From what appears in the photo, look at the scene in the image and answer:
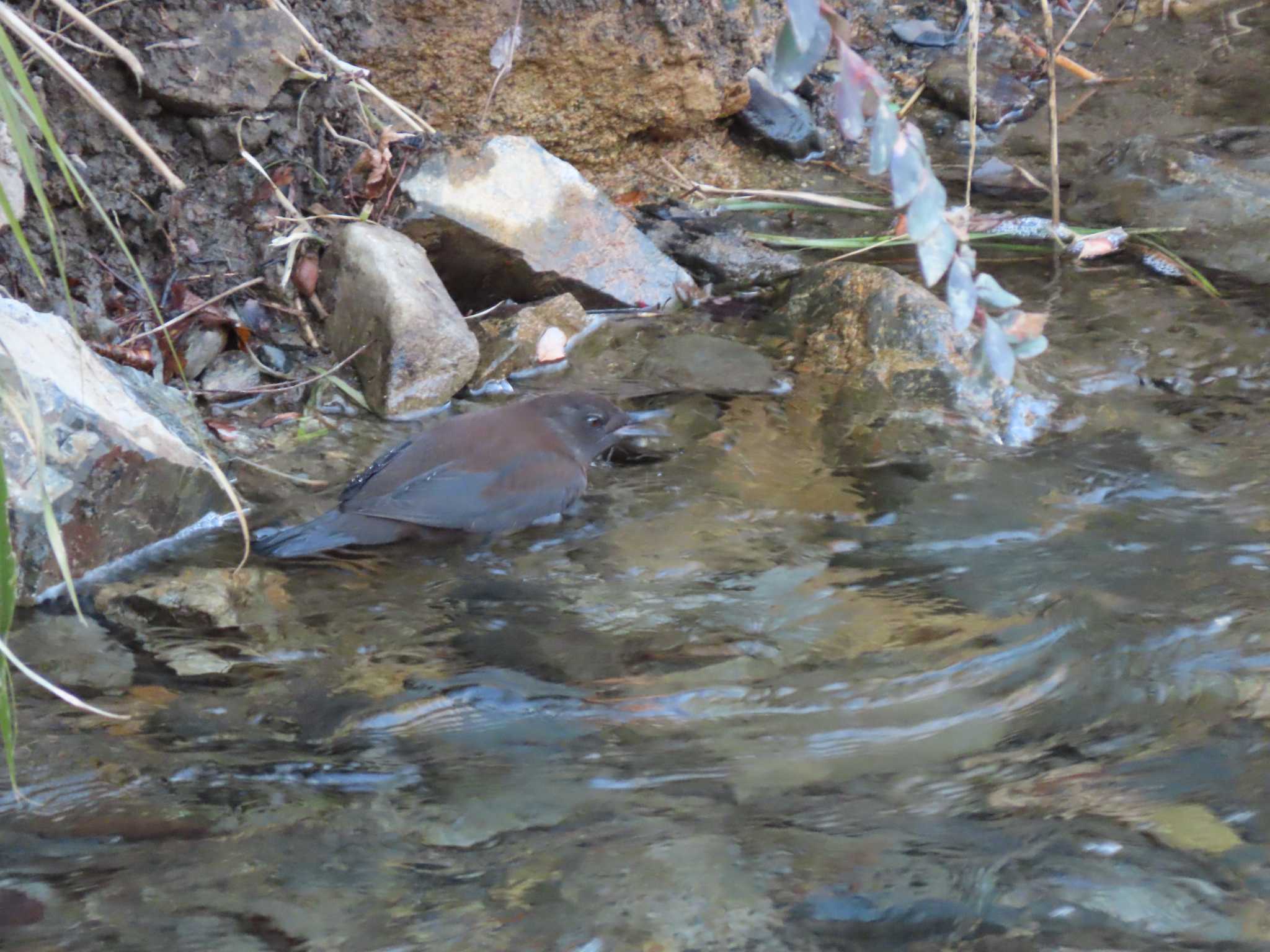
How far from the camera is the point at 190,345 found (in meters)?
4.69

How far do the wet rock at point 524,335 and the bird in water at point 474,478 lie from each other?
2.19 ft

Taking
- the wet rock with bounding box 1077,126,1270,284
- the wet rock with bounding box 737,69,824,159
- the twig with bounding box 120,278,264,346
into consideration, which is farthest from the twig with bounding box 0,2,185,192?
the wet rock with bounding box 1077,126,1270,284

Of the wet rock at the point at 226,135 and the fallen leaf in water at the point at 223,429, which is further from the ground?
the wet rock at the point at 226,135

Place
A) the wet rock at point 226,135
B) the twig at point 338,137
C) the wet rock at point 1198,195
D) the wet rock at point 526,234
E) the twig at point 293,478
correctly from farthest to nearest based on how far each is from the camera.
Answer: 1. the wet rock at point 1198,195
2. the wet rock at point 526,234
3. the twig at point 338,137
4. the wet rock at point 226,135
5. the twig at point 293,478

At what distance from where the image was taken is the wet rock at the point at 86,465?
10.9 feet

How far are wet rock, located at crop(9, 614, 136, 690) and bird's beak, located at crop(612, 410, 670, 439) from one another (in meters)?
1.94

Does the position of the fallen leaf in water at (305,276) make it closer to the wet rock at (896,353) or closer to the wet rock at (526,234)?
the wet rock at (526,234)

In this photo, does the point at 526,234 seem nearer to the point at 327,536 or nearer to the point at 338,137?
the point at 338,137

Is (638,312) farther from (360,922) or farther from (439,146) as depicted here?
(360,922)

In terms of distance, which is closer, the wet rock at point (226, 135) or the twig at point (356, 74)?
the twig at point (356, 74)

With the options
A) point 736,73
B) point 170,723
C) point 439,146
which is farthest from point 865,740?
point 736,73

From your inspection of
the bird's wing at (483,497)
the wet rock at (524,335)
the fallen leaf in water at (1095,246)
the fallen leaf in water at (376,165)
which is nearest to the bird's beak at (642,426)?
the bird's wing at (483,497)

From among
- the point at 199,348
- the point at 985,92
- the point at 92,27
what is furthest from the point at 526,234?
the point at 985,92

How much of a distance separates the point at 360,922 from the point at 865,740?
3.93ft
